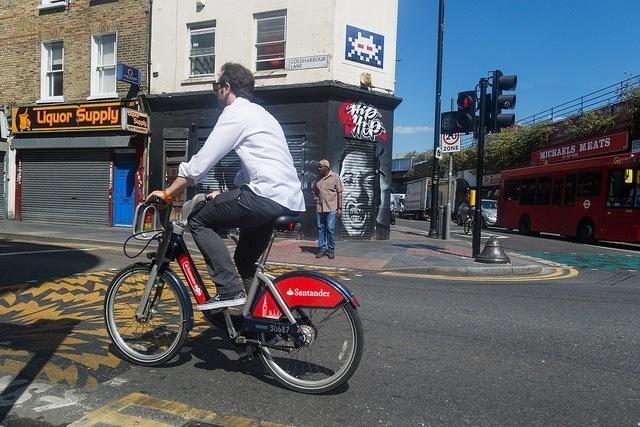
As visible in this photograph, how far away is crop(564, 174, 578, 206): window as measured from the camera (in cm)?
1788

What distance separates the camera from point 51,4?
17.4m

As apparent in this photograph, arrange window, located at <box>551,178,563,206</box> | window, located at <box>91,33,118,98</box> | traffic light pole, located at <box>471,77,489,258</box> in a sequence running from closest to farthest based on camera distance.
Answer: traffic light pole, located at <box>471,77,489,258</box> < window, located at <box>91,33,118,98</box> < window, located at <box>551,178,563,206</box>

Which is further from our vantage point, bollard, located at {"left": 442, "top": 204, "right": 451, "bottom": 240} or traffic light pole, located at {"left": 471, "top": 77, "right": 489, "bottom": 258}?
bollard, located at {"left": 442, "top": 204, "right": 451, "bottom": 240}

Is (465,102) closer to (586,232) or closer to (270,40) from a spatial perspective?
(270,40)

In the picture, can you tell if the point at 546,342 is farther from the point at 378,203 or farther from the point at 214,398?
the point at 378,203

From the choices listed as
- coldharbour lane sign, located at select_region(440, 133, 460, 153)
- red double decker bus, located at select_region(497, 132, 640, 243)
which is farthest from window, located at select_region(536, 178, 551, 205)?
coldharbour lane sign, located at select_region(440, 133, 460, 153)

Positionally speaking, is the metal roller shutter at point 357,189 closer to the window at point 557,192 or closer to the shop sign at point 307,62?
the shop sign at point 307,62

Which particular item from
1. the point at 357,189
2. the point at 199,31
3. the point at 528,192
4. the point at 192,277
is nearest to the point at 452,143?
the point at 357,189

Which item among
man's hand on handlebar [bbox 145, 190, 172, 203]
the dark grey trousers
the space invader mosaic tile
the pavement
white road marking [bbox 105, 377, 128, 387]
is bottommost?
white road marking [bbox 105, 377, 128, 387]

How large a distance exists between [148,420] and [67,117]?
648 inches

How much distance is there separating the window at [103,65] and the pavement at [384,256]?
514 centimetres

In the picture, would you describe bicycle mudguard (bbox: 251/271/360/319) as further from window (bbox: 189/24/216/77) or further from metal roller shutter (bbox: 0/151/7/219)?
metal roller shutter (bbox: 0/151/7/219)

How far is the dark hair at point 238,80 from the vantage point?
3.44m

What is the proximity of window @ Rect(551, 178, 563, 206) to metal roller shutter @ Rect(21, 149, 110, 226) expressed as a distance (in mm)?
15718
